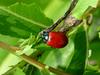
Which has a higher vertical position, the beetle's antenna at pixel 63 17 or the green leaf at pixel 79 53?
the beetle's antenna at pixel 63 17

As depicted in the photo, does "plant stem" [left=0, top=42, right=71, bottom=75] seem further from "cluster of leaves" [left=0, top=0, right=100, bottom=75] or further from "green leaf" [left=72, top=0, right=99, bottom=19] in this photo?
"green leaf" [left=72, top=0, right=99, bottom=19]

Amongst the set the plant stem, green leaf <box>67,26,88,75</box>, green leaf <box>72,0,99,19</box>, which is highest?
green leaf <box>72,0,99,19</box>

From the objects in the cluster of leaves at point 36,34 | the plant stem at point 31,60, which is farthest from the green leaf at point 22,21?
the plant stem at point 31,60

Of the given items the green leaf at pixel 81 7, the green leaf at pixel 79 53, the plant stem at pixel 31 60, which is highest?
the green leaf at pixel 81 7

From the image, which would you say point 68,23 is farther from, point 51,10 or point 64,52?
point 51,10

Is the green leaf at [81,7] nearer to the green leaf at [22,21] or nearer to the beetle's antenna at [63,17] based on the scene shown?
the beetle's antenna at [63,17]

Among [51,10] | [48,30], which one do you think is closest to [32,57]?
[48,30]

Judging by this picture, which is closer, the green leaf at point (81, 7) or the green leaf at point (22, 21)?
the green leaf at point (81, 7)

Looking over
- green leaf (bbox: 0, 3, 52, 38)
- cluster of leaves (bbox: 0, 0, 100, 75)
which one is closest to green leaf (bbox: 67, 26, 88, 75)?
cluster of leaves (bbox: 0, 0, 100, 75)
